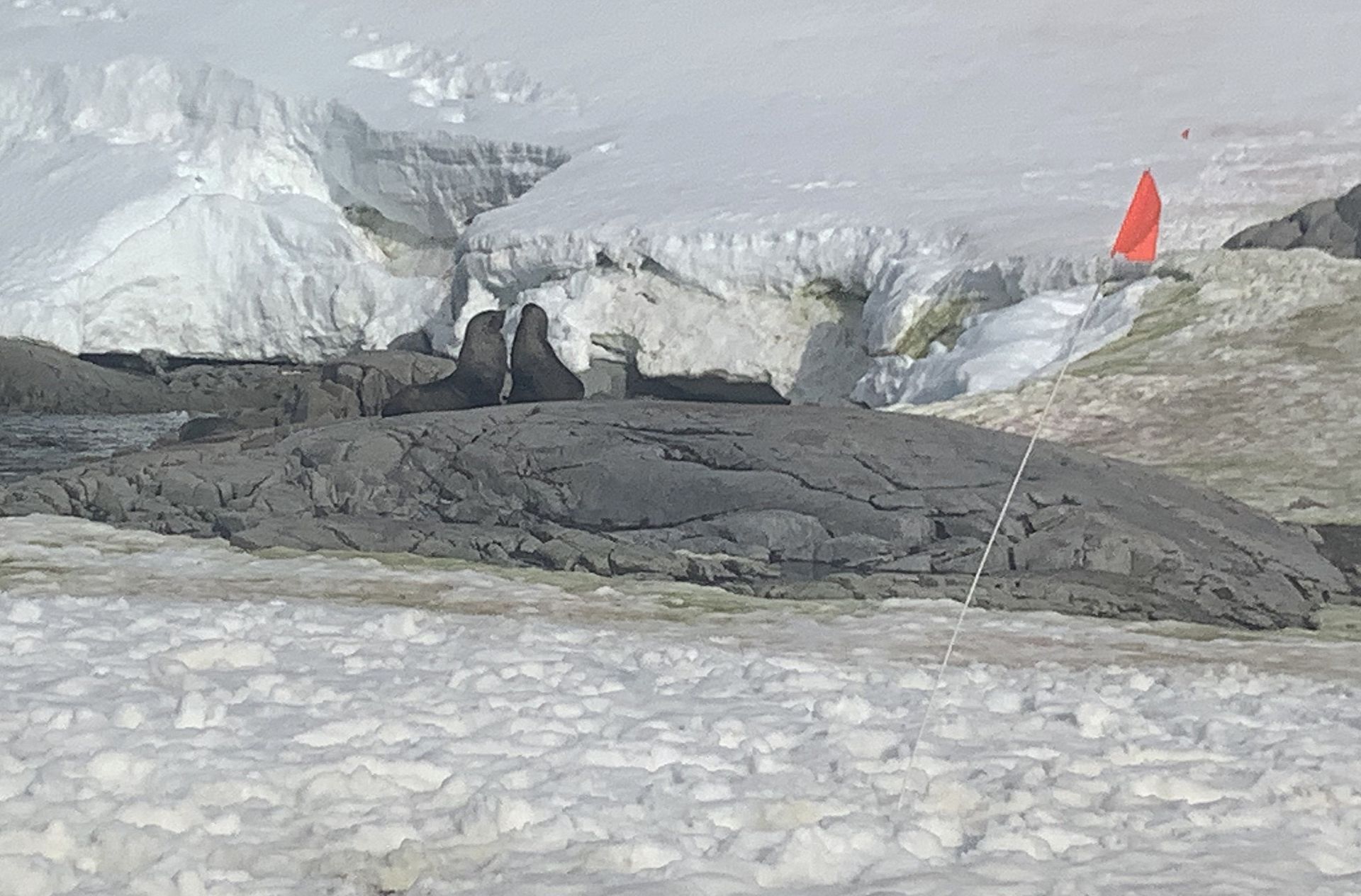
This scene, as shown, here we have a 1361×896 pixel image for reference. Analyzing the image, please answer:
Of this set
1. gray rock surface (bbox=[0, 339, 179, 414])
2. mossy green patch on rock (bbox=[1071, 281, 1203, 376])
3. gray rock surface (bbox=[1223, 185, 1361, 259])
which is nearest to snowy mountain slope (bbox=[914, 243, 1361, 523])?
mossy green patch on rock (bbox=[1071, 281, 1203, 376])

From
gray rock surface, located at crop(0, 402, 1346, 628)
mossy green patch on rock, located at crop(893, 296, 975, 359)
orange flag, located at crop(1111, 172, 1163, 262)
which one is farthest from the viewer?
mossy green patch on rock, located at crop(893, 296, 975, 359)

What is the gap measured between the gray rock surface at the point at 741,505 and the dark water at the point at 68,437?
15.2 ft

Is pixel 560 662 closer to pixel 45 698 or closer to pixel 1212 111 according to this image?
pixel 45 698

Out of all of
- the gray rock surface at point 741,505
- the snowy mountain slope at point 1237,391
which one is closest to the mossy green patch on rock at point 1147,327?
→ the snowy mountain slope at point 1237,391

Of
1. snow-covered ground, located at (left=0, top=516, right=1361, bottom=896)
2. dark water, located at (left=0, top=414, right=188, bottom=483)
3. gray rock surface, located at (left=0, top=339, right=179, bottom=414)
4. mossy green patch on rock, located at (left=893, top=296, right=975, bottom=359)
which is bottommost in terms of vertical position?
dark water, located at (left=0, top=414, right=188, bottom=483)

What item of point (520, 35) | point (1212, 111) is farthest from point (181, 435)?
point (520, 35)

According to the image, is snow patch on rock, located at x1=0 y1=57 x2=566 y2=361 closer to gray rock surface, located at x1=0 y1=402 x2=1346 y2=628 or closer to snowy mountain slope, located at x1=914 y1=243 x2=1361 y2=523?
snowy mountain slope, located at x1=914 y1=243 x2=1361 y2=523

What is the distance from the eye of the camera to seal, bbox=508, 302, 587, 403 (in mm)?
13961

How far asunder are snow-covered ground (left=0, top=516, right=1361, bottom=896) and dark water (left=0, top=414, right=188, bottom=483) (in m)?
9.00

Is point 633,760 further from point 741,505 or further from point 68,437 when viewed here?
point 68,437

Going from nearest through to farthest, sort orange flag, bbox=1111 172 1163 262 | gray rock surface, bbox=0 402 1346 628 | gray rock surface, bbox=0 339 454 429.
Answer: orange flag, bbox=1111 172 1163 262
gray rock surface, bbox=0 402 1346 628
gray rock surface, bbox=0 339 454 429

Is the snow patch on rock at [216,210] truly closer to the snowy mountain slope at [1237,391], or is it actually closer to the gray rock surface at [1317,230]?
the gray rock surface at [1317,230]

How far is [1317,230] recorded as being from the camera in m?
15.5

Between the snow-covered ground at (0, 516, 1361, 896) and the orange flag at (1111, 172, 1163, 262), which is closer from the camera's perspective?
the snow-covered ground at (0, 516, 1361, 896)
